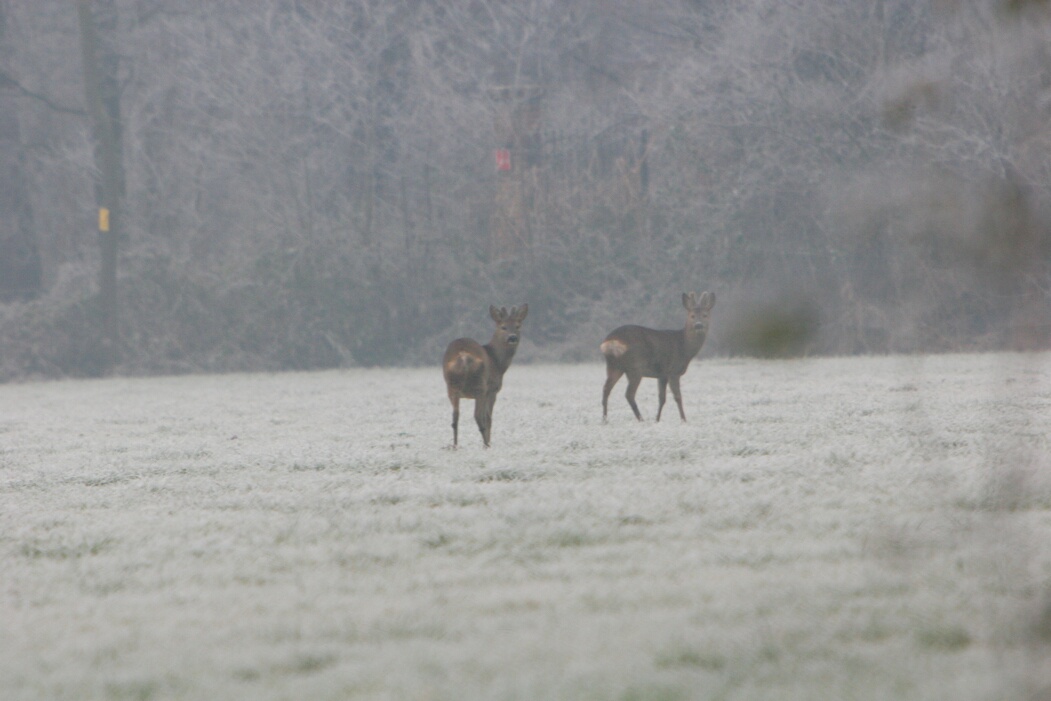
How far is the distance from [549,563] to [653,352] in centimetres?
534

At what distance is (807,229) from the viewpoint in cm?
2281

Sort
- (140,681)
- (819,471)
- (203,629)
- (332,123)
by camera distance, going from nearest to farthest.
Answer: (140,681)
(203,629)
(819,471)
(332,123)

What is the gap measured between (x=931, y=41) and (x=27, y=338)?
53.0ft

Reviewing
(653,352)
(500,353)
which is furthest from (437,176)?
(500,353)

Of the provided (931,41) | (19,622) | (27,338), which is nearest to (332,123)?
(27,338)

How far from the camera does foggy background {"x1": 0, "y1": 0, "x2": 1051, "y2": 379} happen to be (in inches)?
887

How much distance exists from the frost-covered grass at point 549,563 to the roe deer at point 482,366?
0.97 feet

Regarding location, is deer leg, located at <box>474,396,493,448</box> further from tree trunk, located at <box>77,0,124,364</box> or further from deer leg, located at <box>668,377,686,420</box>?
tree trunk, located at <box>77,0,124,364</box>

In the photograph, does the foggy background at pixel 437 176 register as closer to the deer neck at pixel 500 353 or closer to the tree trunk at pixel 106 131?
the tree trunk at pixel 106 131

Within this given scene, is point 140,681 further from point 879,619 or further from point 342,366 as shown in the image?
point 342,366

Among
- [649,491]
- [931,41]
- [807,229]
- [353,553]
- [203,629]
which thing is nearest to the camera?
[203,629]

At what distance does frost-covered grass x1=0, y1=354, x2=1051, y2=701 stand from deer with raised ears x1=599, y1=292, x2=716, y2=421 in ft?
1.74

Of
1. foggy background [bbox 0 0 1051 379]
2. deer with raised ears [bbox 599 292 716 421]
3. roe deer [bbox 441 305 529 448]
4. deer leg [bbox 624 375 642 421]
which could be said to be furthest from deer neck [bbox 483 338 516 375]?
foggy background [bbox 0 0 1051 379]

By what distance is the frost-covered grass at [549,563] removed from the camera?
10.7 feet
